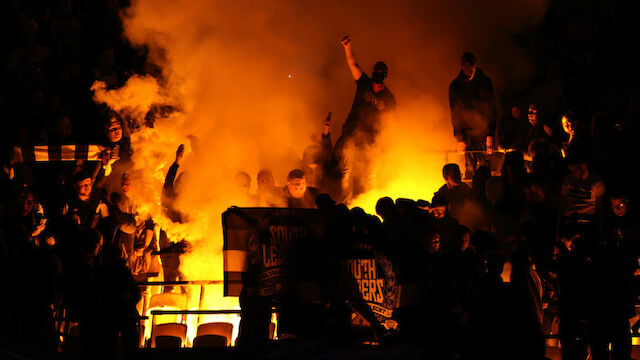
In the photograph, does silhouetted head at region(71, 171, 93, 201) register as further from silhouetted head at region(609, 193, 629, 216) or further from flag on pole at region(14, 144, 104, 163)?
silhouetted head at region(609, 193, 629, 216)

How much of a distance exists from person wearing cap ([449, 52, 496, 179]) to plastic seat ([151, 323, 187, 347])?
4300 millimetres

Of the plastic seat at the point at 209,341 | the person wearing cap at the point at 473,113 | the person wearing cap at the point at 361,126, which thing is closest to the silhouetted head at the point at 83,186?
the plastic seat at the point at 209,341

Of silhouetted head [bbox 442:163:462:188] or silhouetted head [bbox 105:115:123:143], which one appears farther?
silhouetted head [bbox 105:115:123:143]

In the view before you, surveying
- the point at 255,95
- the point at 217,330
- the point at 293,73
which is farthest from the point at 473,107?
the point at 217,330

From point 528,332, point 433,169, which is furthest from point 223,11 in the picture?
point 528,332

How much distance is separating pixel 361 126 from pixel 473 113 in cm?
137

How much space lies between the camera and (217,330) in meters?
8.63

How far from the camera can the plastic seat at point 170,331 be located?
8375 millimetres

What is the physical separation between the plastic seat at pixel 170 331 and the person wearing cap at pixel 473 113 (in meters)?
4.30

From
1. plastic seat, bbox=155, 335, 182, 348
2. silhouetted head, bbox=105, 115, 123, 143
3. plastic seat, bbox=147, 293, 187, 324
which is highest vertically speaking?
silhouetted head, bbox=105, 115, 123, 143

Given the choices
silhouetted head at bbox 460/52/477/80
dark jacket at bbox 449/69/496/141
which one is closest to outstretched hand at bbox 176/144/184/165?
dark jacket at bbox 449/69/496/141

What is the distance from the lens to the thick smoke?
1190 cm

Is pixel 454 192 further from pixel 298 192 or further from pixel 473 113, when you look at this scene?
pixel 298 192

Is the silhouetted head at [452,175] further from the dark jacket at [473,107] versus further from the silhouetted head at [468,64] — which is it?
the silhouetted head at [468,64]
